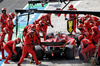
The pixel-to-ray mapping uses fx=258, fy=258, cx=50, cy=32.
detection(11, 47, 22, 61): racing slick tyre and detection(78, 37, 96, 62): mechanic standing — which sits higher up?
detection(78, 37, 96, 62): mechanic standing

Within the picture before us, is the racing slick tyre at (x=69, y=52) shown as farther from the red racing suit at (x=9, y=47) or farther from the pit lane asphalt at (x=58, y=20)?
the red racing suit at (x=9, y=47)

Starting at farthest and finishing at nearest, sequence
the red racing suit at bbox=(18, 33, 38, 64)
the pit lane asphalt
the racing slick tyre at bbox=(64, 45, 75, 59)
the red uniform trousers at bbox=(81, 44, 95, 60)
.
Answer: the racing slick tyre at bbox=(64, 45, 75, 59) → the pit lane asphalt → the red uniform trousers at bbox=(81, 44, 95, 60) → the red racing suit at bbox=(18, 33, 38, 64)

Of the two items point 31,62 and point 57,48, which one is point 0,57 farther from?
point 57,48

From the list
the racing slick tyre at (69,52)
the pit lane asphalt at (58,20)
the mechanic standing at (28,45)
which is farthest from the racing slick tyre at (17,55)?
the racing slick tyre at (69,52)

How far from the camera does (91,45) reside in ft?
40.5

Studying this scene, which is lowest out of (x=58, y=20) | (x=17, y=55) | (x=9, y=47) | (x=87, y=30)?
(x=58, y=20)

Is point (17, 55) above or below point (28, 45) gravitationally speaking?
below

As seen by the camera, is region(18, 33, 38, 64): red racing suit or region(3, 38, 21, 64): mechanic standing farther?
region(3, 38, 21, 64): mechanic standing

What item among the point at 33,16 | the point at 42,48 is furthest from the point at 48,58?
the point at 33,16

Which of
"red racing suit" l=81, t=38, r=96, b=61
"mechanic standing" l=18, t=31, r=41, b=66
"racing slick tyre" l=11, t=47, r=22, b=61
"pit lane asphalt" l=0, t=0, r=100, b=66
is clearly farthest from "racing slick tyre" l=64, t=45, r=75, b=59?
"racing slick tyre" l=11, t=47, r=22, b=61

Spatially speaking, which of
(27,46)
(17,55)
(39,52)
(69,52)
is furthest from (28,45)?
(69,52)

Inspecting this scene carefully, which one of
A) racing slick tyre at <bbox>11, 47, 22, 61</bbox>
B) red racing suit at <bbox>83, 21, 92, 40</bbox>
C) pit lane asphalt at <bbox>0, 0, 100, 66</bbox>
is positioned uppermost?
red racing suit at <bbox>83, 21, 92, 40</bbox>

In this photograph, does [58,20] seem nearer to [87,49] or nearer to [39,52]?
[39,52]

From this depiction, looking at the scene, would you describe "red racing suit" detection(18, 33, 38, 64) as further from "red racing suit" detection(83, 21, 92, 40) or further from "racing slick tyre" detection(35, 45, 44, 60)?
"red racing suit" detection(83, 21, 92, 40)
